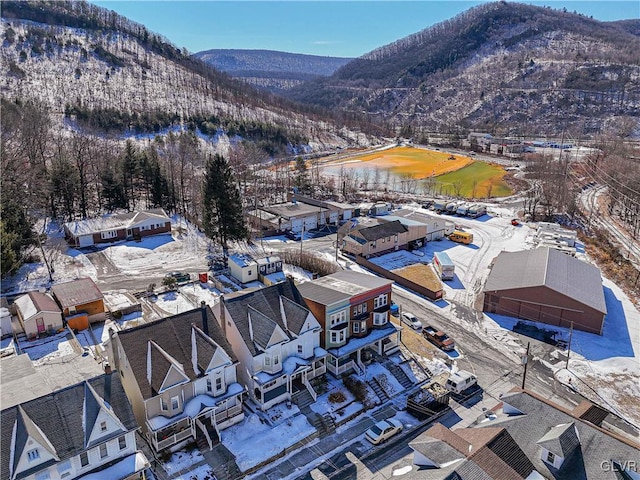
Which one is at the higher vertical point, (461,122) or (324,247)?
(461,122)

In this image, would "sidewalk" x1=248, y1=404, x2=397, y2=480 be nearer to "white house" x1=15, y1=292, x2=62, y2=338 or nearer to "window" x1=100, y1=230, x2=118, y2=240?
"white house" x1=15, y1=292, x2=62, y2=338

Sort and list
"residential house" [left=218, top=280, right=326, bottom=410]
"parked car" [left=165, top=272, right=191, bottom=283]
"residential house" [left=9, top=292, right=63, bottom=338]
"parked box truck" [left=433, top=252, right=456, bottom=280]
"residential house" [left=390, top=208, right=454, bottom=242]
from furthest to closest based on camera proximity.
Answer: "residential house" [left=390, top=208, right=454, bottom=242], "parked box truck" [left=433, top=252, right=456, bottom=280], "parked car" [left=165, top=272, right=191, bottom=283], "residential house" [left=9, top=292, right=63, bottom=338], "residential house" [left=218, top=280, right=326, bottom=410]

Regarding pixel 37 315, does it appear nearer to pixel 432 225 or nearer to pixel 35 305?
pixel 35 305

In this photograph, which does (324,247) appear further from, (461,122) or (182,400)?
(461,122)

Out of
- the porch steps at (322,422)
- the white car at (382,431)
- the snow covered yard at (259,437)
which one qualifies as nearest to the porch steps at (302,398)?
the porch steps at (322,422)

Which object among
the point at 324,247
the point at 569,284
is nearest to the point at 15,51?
the point at 324,247

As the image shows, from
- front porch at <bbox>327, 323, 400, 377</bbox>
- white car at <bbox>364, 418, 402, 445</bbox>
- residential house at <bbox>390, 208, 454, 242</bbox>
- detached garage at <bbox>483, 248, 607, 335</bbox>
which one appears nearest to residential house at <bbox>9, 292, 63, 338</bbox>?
front porch at <bbox>327, 323, 400, 377</bbox>

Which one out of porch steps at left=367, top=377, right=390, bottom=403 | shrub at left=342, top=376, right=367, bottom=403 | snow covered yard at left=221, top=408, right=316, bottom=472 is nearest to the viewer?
snow covered yard at left=221, top=408, right=316, bottom=472
